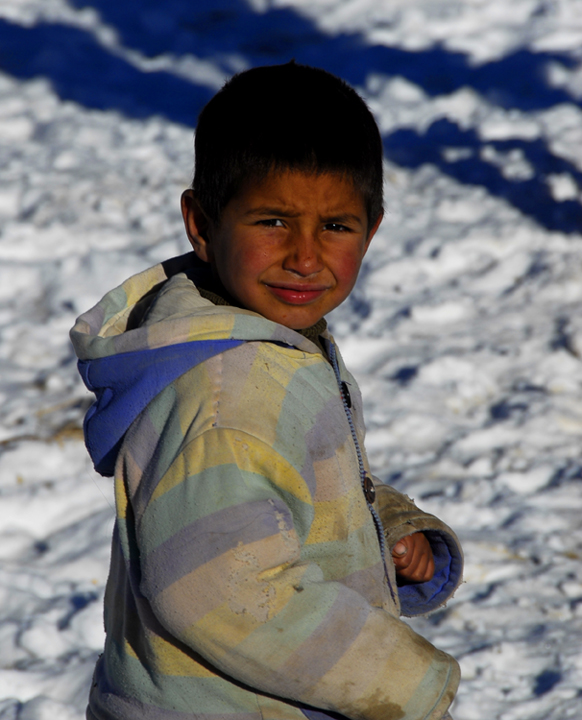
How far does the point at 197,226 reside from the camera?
54.2 inches

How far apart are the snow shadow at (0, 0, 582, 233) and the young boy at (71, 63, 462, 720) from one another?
3.66 metres

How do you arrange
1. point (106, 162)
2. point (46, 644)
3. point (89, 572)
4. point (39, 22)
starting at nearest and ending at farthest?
point (46, 644) → point (89, 572) → point (106, 162) → point (39, 22)

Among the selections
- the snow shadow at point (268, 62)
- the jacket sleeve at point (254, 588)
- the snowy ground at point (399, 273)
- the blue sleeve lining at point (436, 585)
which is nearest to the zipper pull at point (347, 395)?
the jacket sleeve at point (254, 588)

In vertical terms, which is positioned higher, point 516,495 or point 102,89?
point 102,89

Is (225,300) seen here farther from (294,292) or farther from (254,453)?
(254,453)

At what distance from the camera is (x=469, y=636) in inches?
87.0

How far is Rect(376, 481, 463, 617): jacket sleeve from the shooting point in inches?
58.4

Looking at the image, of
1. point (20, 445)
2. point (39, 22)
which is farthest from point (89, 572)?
point (39, 22)

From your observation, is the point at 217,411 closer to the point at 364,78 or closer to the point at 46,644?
the point at 46,644

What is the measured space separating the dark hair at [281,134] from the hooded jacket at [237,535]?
0.64ft

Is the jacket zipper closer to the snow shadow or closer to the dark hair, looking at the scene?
the dark hair

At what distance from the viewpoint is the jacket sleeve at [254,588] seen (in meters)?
1.00

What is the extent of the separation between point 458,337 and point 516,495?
106 cm

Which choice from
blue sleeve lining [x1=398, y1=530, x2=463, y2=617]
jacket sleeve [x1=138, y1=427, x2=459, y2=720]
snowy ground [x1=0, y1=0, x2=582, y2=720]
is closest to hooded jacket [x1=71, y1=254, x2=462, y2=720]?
jacket sleeve [x1=138, y1=427, x2=459, y2=720]
